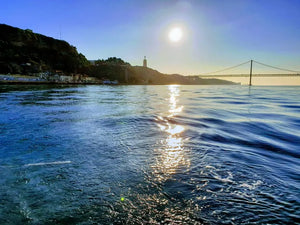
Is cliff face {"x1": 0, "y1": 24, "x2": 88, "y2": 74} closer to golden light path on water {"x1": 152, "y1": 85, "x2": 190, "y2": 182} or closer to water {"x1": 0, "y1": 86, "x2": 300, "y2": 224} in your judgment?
water {"x1": 0, "y1": 86, "x2": 300, "y2": 224}

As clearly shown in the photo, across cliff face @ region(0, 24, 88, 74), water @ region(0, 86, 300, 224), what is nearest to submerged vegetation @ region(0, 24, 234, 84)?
cliff face @ region(0, 24, 88, 74)

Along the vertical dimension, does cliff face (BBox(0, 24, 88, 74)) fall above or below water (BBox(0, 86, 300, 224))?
above

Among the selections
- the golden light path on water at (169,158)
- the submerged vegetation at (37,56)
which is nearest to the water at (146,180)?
the golden light path on water at (169,158)

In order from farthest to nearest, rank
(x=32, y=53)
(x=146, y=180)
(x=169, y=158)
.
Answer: (x=32, y=53) → (x=169, y=158) → (x=146, y=180)

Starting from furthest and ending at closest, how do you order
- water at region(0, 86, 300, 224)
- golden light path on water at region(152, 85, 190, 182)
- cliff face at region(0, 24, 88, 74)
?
cliff face at region(0, 24, 88, 74), golden light path on water at region(152, 85, 190, 182), water at region(0, 86, 300, 224)

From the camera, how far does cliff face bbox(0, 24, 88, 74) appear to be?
94.9m

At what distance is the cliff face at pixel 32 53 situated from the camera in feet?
311

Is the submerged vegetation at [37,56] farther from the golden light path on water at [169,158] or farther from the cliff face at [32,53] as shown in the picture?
the golden light path on water at [169,158]

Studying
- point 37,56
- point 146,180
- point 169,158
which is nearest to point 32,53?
point 37,56

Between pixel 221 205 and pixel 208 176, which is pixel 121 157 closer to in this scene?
pixel 208 176

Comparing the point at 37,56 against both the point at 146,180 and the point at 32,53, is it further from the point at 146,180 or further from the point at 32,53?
the point at 146,180

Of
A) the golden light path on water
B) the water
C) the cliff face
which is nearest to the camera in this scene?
the water

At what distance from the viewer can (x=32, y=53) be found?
114m

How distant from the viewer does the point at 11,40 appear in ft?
364
